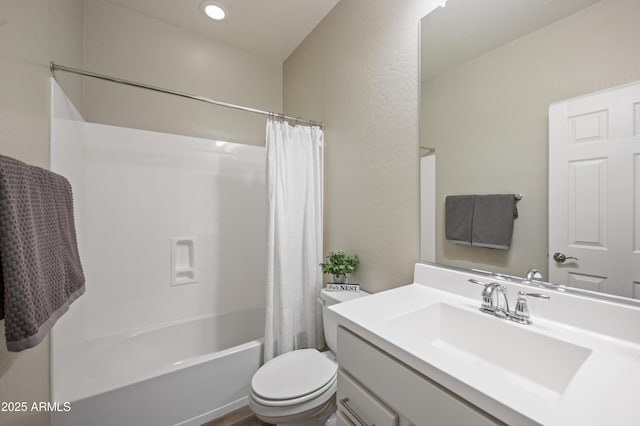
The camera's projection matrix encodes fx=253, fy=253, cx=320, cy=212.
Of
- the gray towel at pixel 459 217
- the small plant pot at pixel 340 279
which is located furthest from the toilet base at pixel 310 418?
the gray towel at pixel 459 217

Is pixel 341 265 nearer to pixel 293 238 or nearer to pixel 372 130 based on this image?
pixel 293 238

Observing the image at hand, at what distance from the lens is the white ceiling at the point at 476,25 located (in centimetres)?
85

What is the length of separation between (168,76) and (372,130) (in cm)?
173

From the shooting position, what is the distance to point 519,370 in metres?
0.73

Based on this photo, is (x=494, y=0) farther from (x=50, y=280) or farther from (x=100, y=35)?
(x=100, y=35)

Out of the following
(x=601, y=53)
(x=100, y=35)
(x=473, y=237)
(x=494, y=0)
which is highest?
(x=100, y=35)

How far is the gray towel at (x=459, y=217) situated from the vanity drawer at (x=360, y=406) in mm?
720

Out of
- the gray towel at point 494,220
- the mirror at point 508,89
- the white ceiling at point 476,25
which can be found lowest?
the gray towel at point 494,220

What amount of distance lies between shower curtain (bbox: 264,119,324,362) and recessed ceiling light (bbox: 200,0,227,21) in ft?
3.22

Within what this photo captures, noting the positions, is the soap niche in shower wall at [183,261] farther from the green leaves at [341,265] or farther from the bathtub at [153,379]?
the green leaves at [341,265]

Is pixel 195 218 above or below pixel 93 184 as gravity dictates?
below

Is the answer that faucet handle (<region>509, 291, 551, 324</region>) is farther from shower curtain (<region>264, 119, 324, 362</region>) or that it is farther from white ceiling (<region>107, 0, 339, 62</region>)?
white ceiling (<region>107, 0, 339, 62</region>)

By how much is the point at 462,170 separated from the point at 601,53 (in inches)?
19.5

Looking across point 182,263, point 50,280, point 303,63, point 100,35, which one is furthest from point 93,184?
point 303,63
